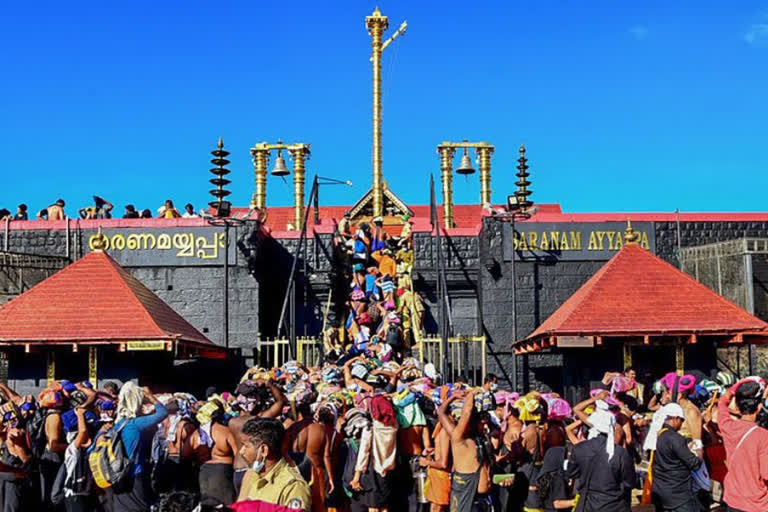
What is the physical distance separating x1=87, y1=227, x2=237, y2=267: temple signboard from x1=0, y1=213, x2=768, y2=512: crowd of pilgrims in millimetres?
9749

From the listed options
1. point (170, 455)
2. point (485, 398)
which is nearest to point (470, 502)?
point (485, 398)

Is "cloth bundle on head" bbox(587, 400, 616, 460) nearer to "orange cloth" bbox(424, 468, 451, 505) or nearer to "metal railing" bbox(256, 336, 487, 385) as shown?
"orange cloth" bbox(424, 468, 451, 505)

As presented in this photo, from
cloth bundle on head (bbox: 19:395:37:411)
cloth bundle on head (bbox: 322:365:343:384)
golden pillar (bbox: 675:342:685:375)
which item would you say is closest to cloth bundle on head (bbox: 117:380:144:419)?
cloth bundle on head (bbox: 19:395:37:411)

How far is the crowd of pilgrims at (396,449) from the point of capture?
724 centimetres

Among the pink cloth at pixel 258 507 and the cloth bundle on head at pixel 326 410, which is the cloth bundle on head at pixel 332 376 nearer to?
the cloth bundle on head at pixel 326 410

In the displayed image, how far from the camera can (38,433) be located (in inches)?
349

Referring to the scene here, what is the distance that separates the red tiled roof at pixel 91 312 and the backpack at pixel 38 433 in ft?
22.9

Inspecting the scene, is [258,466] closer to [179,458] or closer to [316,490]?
[316,490]

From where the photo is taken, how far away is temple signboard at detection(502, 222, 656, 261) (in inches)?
790

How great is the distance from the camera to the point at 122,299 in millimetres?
16828

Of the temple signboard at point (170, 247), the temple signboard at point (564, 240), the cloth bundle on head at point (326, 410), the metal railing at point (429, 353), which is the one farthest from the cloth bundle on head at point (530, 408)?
the temple signboard at point (170, 247)

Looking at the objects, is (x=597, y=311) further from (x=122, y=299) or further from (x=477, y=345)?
(x=122, y=299)

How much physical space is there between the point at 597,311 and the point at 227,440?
10.2 m

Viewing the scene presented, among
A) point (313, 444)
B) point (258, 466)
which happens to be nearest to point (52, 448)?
point (313, 444)
